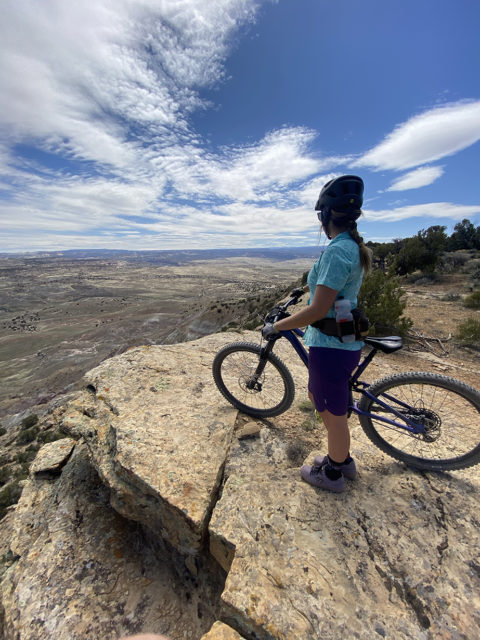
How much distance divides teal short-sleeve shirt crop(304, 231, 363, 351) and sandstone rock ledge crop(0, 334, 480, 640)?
66.1 inches

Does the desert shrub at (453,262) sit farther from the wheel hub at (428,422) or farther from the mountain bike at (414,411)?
the wheel hub at (428,422)

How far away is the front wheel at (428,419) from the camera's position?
9.18 feet

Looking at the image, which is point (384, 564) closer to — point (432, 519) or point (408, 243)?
point (432, 519)

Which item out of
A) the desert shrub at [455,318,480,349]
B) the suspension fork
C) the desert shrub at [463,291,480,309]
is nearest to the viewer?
the suspension fork

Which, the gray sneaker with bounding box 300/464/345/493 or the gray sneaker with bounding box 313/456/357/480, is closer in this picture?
the gray sneaker with bounding box 300/464/345/493

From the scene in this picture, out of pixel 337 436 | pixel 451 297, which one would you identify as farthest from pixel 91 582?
pixel 451 297

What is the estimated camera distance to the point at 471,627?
184 cm

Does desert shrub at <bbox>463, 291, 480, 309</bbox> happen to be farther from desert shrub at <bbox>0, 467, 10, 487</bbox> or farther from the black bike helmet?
desert shrub at <bbox>0, 467, 10, 487</bbox>

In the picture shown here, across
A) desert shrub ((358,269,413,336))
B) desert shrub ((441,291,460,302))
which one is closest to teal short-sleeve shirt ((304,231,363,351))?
desert shrub ((358,269,413,336))

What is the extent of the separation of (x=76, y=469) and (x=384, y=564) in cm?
484

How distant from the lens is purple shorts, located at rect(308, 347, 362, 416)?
8.10ft

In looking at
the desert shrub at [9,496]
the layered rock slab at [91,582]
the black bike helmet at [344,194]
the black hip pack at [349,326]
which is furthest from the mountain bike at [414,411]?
the desert shrub at [9,496]

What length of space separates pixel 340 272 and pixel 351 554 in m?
2.44

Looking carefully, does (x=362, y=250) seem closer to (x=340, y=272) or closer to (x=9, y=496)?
(x=340, y=272)
